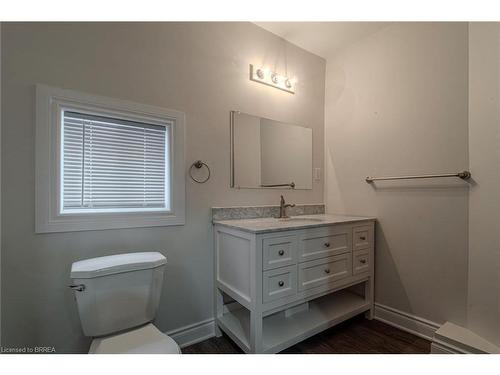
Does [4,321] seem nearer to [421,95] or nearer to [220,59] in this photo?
[220,59]

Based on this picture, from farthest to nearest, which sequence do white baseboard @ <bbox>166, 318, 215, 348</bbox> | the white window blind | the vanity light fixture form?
1. the vanity light fixture
2. white baseboard @ <bbox>166, 318, 215, 348</bbox>
3. the white window blind

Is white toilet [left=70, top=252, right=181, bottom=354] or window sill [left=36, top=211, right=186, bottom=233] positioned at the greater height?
window sill [left=36, top=211, right=186, bottom=233]

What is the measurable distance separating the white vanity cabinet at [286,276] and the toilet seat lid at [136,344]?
1.59ft

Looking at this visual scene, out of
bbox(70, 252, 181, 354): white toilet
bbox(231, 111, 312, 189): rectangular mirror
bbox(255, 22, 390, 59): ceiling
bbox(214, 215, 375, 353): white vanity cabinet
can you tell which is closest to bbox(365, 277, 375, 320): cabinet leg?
bbox(214, 215, 375, 353): white vanity cabinet

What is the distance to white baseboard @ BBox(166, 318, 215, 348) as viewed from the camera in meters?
1.53

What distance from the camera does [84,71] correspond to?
1.26 metres

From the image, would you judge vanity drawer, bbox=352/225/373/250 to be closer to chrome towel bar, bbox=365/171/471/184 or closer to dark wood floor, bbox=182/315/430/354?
chrome towel bar, bbox=365/171/471/184

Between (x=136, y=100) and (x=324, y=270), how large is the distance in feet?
5.45

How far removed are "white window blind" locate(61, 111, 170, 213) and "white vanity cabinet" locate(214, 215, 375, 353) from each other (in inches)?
21.9

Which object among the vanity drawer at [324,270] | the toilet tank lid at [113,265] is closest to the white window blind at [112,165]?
the toilet tank lid at [113,265]

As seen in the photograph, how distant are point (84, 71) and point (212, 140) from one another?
0.82 meters

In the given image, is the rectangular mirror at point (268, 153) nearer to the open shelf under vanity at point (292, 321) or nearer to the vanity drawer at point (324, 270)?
the vanity drawer at point (324, 270)

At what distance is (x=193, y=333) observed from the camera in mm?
1583

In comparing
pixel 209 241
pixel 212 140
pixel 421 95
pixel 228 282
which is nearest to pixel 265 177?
pixel 212 140
